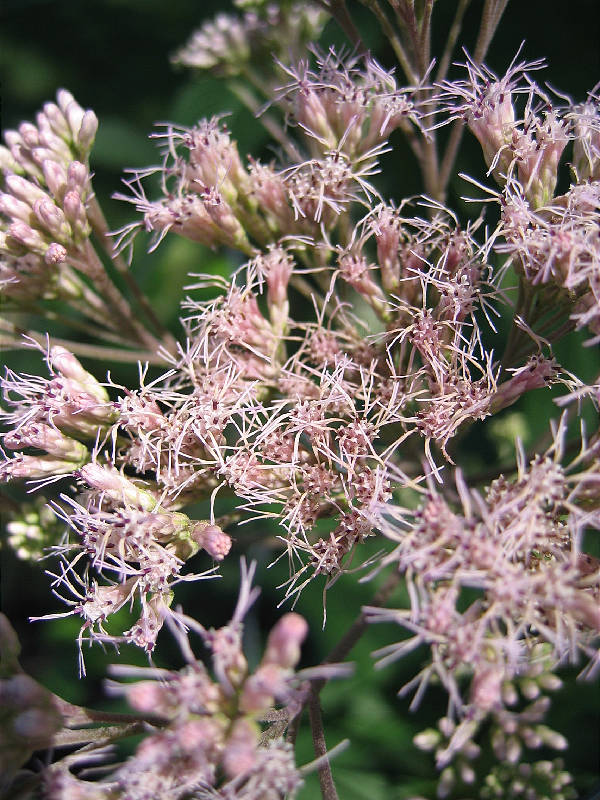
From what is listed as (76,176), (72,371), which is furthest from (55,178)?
(72,371)

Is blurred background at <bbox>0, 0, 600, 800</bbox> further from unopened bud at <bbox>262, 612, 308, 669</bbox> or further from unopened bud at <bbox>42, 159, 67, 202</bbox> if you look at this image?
unopened bud at <bbox>262, 612, 308, 669</bbox>

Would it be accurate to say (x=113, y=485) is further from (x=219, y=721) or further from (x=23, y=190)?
(x=23, y=190)

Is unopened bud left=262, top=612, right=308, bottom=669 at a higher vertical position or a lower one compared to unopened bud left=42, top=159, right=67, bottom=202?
lower

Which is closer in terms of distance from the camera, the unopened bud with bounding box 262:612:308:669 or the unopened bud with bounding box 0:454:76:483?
the unopened bud with bounding box 262:612:308:669

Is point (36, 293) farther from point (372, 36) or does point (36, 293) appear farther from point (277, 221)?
point (372, 36)

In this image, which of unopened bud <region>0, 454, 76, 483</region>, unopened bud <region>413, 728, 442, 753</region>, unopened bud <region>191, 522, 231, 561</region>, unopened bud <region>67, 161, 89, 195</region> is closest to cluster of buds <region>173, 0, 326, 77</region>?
unopened bud <region>67, 161, 89, 195</region>

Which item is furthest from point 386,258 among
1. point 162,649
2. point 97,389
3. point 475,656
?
point 162,649

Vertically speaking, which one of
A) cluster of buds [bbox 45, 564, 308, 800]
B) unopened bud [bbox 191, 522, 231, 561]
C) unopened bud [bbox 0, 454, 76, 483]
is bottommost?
cluster of buds [bbox 45, 564, 308, 800]
